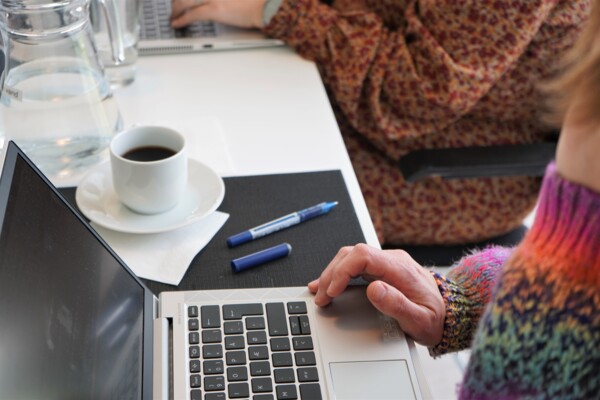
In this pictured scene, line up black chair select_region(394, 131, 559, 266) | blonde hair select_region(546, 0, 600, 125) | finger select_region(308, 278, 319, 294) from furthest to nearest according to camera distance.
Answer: black chair select_region(394, 131, 559, 266)
finger select_region(308, 278, 319, 294)
blonde hair select_region(546, 0, 600, 125)

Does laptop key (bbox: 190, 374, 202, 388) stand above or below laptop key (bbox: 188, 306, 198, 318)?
above

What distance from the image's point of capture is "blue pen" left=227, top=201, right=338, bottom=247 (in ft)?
2.81

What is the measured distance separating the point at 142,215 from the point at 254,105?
335mm

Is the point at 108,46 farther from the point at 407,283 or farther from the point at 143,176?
the point at 407,283

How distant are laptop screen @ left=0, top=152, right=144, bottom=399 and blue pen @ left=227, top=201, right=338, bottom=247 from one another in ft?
0.51

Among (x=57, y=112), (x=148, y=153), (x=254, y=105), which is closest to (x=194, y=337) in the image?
(x=148, y=153)

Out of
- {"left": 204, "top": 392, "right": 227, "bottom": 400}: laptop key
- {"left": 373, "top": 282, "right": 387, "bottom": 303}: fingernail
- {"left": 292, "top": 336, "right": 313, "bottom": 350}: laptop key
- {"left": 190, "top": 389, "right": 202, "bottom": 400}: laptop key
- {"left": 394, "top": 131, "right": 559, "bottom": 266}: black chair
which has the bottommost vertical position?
{"left": 394, "top": 131, "right": 559, "bottom": 266}: black chair

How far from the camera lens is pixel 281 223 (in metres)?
0.88

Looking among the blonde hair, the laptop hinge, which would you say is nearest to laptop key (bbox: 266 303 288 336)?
the laptop hinge

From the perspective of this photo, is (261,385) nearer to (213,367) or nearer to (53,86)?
(213,367)

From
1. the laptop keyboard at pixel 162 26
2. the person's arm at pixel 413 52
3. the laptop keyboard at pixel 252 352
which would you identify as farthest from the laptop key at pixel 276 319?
the laptop keyboard at pixel 162 26

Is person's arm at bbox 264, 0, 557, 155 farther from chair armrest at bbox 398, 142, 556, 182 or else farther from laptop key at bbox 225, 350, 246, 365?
laptop key at bbox 225, 350, 246, 365

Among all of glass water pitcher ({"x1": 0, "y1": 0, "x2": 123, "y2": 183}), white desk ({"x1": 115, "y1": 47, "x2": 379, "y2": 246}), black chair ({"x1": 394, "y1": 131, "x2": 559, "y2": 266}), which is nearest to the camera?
glass water pitcher ({"x1": 0, "y1": 0, "x2": 123, "y2": 183})

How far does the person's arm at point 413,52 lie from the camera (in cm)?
122
